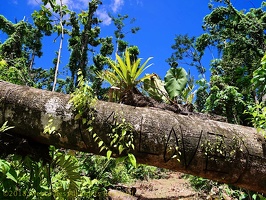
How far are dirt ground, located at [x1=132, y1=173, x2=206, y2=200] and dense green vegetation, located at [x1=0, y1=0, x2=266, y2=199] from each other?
52 centimetres

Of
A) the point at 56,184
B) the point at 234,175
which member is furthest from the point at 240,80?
the point at 234,175

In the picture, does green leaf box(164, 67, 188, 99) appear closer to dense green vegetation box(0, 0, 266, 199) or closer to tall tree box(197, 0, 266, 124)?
dense green vegetation box(0, 0, 266, 199)

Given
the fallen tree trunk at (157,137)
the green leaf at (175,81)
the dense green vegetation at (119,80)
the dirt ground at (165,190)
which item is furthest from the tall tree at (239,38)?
the fallen tree trunk at (157,137)

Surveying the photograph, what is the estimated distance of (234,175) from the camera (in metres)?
1.81

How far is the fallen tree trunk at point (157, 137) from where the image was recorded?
5.85ft

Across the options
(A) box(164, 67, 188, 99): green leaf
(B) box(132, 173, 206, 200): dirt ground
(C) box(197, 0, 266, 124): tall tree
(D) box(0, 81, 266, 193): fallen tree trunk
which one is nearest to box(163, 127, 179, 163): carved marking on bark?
(D) box(0, 81, 266, 193): fallen tree trunk

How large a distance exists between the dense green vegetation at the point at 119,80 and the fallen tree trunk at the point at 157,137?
0.36ft

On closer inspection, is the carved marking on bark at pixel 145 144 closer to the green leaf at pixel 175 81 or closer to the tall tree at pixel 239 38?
the green leaf at pixel 175 81

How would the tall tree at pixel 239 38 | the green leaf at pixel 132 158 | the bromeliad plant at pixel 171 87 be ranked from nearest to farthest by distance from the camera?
the green leaf at pixel 132 158
the bromeliad plant at pixel 171 87
the tall tree at pixel 239 38

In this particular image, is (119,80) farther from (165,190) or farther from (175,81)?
(165,190)

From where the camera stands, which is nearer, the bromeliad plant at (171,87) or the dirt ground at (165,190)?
the bromeliad plant at (171,87)

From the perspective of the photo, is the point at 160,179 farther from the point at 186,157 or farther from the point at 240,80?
the point at 186,157

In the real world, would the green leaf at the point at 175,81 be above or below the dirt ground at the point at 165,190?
above

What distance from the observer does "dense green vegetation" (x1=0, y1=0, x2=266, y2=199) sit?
7.95 ft
